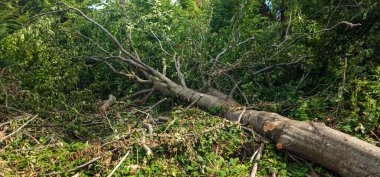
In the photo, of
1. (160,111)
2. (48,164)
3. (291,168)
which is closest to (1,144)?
(48,164)

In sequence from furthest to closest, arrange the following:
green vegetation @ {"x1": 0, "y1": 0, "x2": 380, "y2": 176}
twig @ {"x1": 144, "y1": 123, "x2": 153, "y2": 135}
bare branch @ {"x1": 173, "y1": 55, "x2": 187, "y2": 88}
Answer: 1. bare branch @ {"x1": 173, "y1": 55, "x2": 187, "y2": 88}
2. twig @ {"x1": 144, "y1": 123, "x2": 153, "y2": 135}
3. green vegetation @ {"x1": 0, "y1": 0, "x2": 380, "y2": 176}

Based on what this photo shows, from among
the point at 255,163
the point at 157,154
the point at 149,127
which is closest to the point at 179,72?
the point at 149,127

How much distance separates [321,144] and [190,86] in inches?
132

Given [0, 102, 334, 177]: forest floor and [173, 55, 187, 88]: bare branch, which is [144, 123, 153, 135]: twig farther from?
[173, 55, 187, 88]: bare branch

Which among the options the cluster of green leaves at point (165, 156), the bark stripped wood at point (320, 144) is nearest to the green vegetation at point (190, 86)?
the cluster of green leaves at point (165, 156)

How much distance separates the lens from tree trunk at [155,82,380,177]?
8.04 feet

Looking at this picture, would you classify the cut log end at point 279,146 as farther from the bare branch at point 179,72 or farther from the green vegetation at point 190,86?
the bare branch at point 179,72

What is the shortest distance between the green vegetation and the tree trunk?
0.14 metres

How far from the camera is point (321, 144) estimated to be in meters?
2.75

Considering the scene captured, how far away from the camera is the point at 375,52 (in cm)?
402

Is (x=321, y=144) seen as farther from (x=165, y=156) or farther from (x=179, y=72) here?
(x=179, y=72)

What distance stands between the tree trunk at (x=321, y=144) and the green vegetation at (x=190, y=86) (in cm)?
14

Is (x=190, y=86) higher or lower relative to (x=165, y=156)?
higher

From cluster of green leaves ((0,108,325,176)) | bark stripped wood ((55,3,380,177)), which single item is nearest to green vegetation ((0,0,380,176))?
cluster of green leaves ((0,108,325,176))
